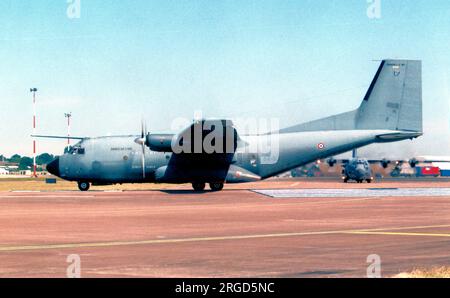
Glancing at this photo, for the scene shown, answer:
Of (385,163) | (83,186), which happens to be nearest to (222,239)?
(83,186)

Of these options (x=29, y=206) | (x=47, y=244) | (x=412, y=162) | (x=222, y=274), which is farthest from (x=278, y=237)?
(x=412, y=162)

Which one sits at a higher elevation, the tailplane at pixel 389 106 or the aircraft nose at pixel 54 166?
the tailplane at pixel 389 106

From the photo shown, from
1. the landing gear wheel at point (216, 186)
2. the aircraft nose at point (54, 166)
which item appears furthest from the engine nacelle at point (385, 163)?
the aircraft nose at point (54, 166)

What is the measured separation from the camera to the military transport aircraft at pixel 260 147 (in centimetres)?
5862

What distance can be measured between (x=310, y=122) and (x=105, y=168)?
16.4 metres

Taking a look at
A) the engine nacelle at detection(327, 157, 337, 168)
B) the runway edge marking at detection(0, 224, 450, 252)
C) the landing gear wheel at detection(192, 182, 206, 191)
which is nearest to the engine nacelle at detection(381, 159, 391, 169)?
the engine nacelle at detection(327, 157, 337, 168)

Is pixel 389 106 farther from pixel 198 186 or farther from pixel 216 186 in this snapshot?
pixel 198 186

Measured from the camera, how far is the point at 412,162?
118125mm

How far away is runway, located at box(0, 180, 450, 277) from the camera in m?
15.7

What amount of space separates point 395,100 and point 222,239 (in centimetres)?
4121

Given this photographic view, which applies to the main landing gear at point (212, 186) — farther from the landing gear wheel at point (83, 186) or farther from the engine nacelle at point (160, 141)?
the landing gear wheel at point (83, 186)

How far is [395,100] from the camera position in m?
60.6

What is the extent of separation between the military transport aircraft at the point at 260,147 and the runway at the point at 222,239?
61.2 ft
